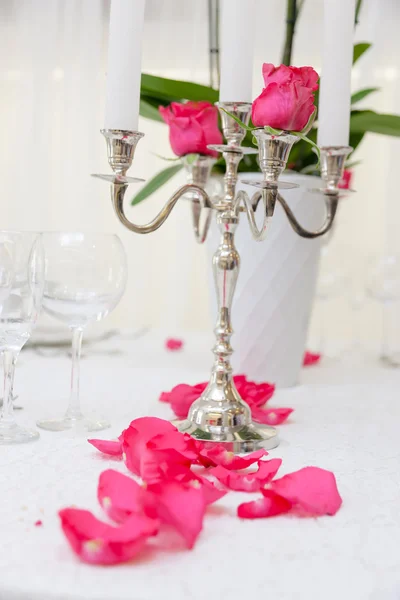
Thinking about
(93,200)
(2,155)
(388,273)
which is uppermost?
(2,155)

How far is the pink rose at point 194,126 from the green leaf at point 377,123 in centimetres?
27

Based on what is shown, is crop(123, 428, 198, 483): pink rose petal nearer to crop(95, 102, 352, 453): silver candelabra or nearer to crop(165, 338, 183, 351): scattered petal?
crop(95, 102, 352, 453): silver candelabra

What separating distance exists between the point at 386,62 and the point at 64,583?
2.17m

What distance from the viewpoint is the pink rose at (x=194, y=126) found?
855mm

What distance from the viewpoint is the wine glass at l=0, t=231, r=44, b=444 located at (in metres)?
0.61

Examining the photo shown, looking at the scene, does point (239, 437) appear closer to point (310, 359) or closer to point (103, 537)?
point (103, 537)

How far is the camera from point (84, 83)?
2055 mm

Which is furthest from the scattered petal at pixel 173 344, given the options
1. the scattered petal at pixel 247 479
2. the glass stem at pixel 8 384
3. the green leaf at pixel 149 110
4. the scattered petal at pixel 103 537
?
the scattered petal at pixel 103 537

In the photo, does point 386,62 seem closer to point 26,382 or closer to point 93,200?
point 93,200

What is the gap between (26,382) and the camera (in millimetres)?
959

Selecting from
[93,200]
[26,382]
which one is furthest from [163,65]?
[26,382]

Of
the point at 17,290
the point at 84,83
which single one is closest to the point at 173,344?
the point at 17,290

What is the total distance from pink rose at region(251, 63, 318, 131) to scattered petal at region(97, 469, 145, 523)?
34 cm

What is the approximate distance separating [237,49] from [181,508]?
18.0 inches
